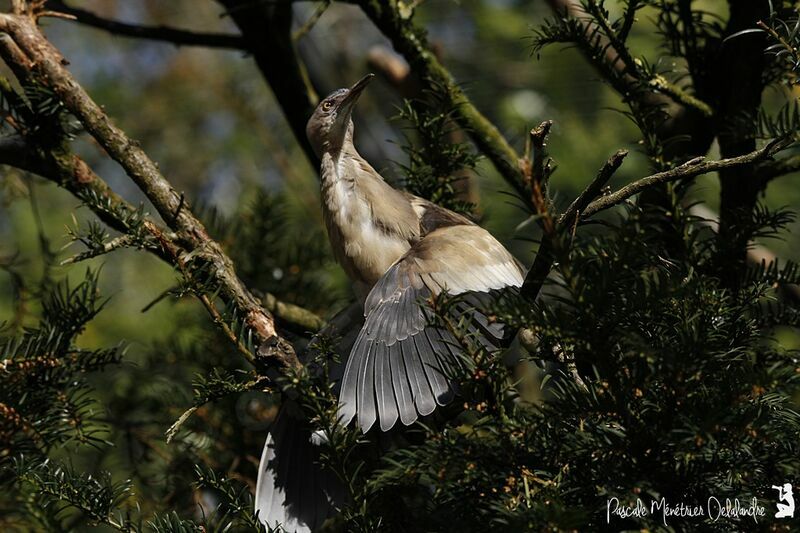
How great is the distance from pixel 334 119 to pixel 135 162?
0.68m

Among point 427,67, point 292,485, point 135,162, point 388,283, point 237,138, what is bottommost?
point 292,485

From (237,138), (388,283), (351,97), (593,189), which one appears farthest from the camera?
(237,138)

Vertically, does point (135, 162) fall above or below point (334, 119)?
below

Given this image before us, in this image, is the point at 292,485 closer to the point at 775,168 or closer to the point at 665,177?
the point at 665,177

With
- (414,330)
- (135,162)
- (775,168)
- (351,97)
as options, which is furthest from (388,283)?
(775,168)

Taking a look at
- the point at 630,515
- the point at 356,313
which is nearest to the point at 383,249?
the point at 356,313

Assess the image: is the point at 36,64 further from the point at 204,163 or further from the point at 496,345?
the point at 204,163

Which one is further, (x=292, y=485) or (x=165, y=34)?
(x=165, y=34)

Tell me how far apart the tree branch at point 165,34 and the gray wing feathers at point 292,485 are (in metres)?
1.06

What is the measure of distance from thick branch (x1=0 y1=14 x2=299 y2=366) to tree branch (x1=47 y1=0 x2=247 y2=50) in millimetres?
515

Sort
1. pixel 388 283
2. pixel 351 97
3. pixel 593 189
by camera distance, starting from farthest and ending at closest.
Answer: pixel 351 97, pixel 388 283, pixel 593 189

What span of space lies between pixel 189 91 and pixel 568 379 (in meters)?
4.63

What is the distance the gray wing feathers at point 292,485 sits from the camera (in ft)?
5.64

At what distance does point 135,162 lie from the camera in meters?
1.74
